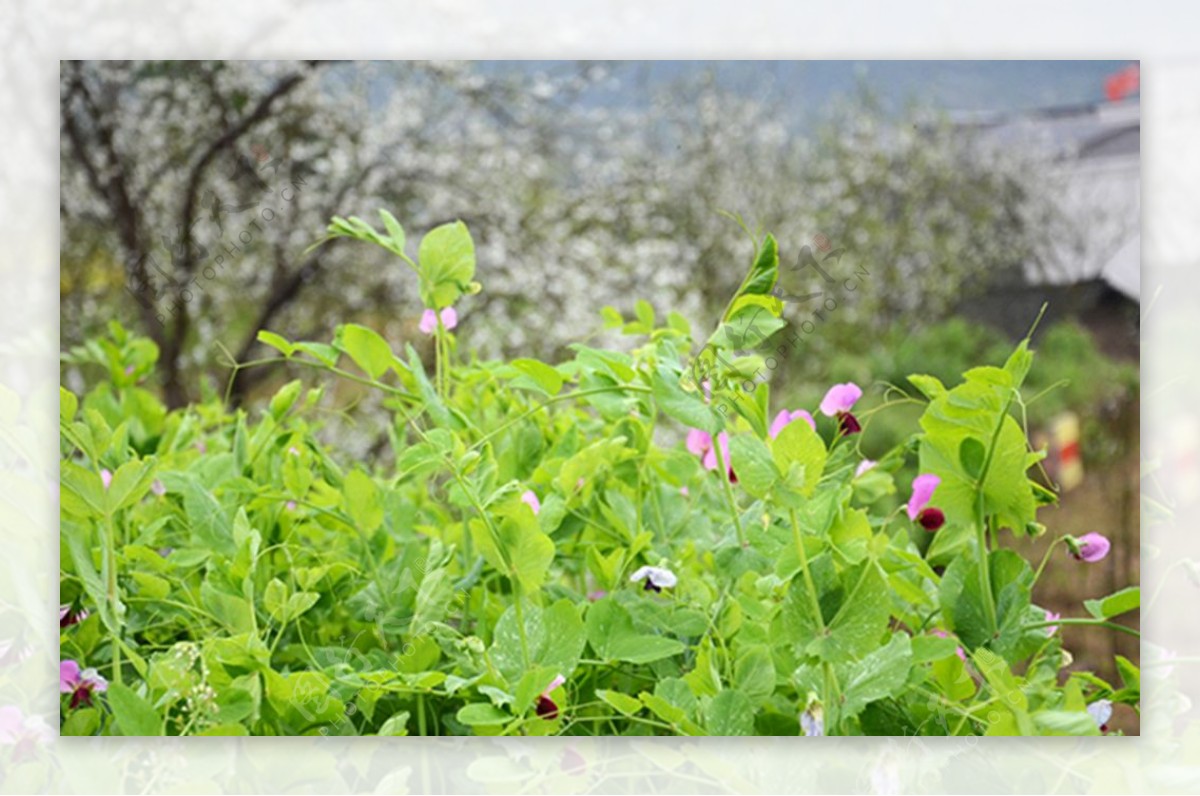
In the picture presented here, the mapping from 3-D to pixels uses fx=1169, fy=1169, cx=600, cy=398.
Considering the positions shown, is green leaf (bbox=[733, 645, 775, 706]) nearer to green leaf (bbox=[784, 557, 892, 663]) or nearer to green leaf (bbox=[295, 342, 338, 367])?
green leaf (bbox=[784, 557, 892, 663])

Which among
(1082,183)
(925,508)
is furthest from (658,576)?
(1082,183)

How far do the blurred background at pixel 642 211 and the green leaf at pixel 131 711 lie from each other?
2.02m

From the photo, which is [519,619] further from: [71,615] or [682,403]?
[71,615]

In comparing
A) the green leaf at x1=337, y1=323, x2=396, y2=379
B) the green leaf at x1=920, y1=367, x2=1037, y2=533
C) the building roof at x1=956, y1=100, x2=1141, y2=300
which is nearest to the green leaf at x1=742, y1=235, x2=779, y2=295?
the green leaf at x1=920, y1=367, x2=1037, y2=533

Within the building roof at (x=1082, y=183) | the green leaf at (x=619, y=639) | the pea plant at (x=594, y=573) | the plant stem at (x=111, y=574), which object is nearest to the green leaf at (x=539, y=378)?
the pea plant at (x=594, y=573)

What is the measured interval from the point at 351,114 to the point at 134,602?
2609 mm

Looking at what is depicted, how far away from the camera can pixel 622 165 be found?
3221 millimetres

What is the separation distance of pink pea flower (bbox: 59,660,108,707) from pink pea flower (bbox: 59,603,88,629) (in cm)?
2

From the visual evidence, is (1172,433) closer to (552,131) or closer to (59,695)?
(59,695)

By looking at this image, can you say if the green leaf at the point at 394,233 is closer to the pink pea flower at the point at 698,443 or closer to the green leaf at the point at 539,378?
the green leaf at the point at 539,378

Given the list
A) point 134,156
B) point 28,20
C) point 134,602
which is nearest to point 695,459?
point 134,602

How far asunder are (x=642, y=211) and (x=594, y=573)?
9.56ft

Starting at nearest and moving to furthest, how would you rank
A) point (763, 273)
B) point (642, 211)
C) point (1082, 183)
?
1. point (763, 273)
2. point (1082, 183)
3. point (642, 211)

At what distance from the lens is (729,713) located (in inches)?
21.2
